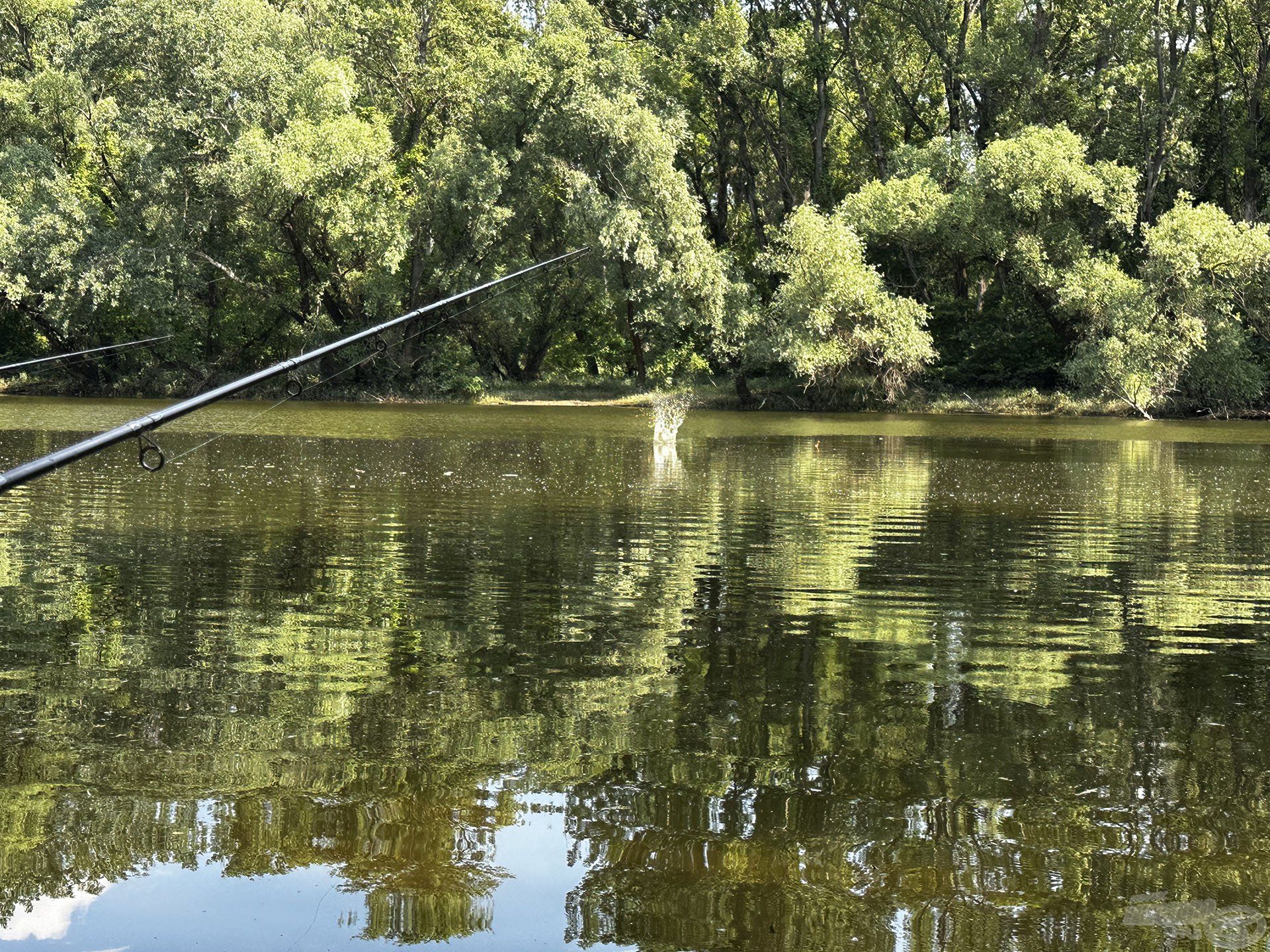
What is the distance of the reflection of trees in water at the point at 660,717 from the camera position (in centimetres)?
493

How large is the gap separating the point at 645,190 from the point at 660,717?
Answer: 46.7 m

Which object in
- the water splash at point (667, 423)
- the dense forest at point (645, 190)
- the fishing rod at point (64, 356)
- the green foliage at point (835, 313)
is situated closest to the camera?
the fishing rod at point (64, 356)

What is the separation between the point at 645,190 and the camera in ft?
171

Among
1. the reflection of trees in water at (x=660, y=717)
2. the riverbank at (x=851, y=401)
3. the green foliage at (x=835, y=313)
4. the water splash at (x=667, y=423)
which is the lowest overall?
the reflection of trees in water at (x=660, y=717)

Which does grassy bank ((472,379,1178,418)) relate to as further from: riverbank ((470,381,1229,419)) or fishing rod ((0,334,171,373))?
fishing rod ((0,334,171,373))

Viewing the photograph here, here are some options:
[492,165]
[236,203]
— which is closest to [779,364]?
[492,165]

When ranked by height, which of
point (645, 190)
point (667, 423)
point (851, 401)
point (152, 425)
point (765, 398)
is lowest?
point (667, 423)

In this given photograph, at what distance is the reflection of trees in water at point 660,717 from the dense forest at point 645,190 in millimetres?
35612

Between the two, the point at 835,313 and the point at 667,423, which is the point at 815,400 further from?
the point at 667,423

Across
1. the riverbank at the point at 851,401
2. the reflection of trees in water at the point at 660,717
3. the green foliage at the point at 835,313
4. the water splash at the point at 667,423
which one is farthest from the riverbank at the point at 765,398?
the reflection of trees in water at the point at 660,717

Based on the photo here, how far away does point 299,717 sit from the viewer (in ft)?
22.4

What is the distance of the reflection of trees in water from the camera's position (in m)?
4.93

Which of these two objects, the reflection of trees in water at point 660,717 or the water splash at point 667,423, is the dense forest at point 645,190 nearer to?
the water splash at point 667,423

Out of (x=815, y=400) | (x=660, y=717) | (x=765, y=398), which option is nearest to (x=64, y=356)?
(x=660, y=717)
